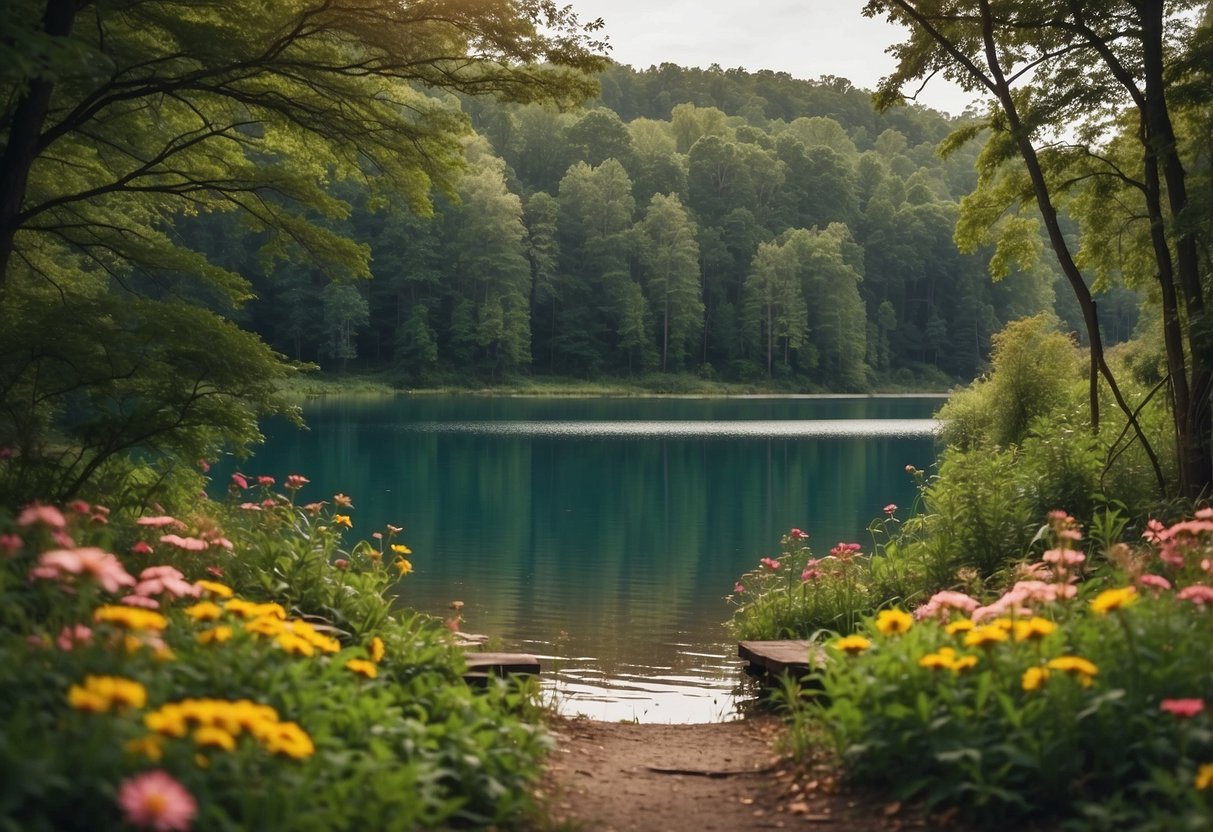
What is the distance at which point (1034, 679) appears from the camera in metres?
4.07

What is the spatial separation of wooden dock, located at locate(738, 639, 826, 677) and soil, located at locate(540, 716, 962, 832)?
413mm

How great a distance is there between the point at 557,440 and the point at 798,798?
30.9 m

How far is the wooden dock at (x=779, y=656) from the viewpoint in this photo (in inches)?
273

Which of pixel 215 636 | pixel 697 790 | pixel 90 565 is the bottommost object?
pixel 697 790

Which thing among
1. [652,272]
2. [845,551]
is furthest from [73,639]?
[652,272]

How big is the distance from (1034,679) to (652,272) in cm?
7046

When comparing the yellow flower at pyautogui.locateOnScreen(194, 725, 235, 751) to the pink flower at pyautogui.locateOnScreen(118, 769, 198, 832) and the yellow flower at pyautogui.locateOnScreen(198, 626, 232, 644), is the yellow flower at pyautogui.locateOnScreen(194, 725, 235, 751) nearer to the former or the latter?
the pink flower at pyautogui.locateOnScreen(118, 769, 198, 832)

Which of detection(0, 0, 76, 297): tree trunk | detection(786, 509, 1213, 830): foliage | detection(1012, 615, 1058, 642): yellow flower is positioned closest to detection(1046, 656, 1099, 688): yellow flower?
detection(786, 509, 1213, 830): foliage

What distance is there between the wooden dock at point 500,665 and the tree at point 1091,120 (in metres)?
5.69

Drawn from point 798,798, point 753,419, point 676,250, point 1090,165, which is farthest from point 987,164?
point 676,250

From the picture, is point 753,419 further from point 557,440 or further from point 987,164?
point 987,164

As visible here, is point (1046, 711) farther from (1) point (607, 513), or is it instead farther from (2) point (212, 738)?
(1) point (607, 513)

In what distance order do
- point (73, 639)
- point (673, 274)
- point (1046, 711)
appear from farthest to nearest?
point (673, 274), point (1046, 711), point (73, 639)

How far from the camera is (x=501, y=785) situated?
4.38 m
